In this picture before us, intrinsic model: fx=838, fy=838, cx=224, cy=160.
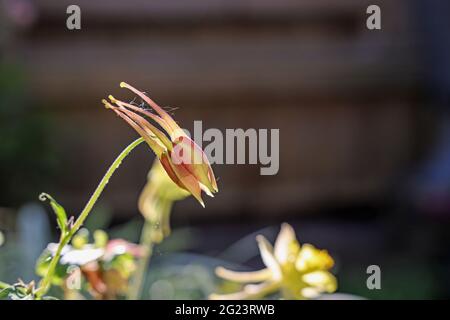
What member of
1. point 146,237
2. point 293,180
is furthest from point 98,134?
point 146,237

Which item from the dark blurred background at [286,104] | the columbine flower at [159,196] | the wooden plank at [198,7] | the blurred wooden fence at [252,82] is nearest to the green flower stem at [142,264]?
the columbine flower at [159,196]

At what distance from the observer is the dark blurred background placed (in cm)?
278

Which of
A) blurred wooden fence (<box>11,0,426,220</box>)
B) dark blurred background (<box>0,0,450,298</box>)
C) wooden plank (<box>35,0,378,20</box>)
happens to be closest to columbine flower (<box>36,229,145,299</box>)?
dark blurred background (<box>0,0,450,298</box>)

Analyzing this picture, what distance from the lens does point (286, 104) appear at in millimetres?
3041

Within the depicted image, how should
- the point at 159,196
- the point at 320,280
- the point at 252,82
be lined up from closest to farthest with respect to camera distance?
the point at 320,280 → the point at 159,196 → the point at 252,82

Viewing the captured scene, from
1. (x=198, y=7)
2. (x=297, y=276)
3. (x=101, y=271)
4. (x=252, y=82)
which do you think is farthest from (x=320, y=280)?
(x=198, y=7)

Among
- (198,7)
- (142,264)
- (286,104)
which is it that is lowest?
(142,264)

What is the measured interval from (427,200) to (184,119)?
0.90 meters

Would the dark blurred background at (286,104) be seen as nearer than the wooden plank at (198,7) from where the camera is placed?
Yes

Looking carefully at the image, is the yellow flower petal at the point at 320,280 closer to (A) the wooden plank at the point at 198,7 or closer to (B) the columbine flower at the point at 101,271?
(B) the columbine flower at the point at 101,271

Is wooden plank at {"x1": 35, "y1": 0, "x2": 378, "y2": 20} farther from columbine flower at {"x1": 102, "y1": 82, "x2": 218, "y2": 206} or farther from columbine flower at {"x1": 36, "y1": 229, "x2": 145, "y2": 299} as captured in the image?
columbine flower at {"x1": 102, "y1": 82, "x2": 218, "y2": 206}

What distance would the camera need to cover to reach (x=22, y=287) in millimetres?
367

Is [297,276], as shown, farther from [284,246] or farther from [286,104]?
[286,104]

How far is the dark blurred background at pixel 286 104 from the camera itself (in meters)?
2.78
